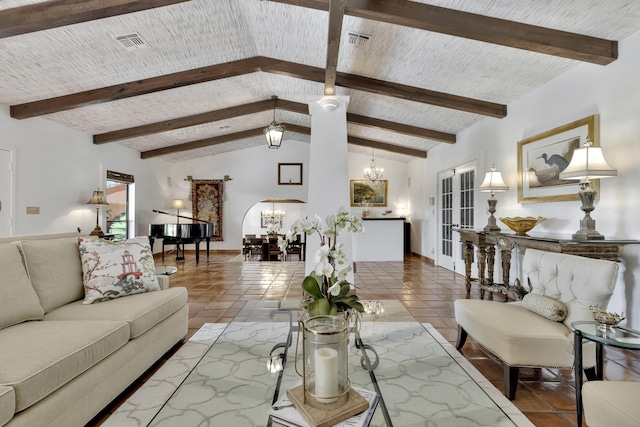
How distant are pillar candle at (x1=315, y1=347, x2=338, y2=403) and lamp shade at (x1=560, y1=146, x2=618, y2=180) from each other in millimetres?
2583

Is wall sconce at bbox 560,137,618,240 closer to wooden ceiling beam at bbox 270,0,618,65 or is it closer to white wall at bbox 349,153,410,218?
wooden ceiling beam at bbox 270,0,618,65

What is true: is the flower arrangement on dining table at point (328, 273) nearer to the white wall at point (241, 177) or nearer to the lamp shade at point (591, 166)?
the lamp shade at point (591, 166)

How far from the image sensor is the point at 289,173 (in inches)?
338

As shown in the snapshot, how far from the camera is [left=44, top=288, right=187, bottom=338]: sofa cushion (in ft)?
6.13

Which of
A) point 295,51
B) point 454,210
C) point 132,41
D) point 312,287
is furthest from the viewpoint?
point 454,210

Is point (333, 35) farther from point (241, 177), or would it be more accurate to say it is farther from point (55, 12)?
point (241, 177)

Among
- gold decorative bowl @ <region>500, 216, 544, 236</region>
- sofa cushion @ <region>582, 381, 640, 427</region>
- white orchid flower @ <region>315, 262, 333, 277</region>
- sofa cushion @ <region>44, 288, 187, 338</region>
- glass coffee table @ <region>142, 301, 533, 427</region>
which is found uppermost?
gold decorative bowl @ <region>500, 216, 544, 236</region>

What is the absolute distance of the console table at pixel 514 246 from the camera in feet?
8.17

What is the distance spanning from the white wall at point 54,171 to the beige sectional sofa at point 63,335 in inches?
111

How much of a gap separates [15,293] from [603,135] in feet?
14.6

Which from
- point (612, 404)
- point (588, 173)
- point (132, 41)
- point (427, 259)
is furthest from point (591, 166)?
point (427, 259)

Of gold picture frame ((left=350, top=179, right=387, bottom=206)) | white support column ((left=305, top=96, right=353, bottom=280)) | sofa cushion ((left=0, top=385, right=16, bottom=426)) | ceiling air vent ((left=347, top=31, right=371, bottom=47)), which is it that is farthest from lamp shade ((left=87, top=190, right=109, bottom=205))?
gold picture frame ((left=350, top=179, right=387, bottom=206))

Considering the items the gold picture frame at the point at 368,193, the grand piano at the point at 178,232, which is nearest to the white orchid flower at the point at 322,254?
the grand piano at the point at 178,232

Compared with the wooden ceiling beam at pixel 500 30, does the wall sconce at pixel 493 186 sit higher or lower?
lower
